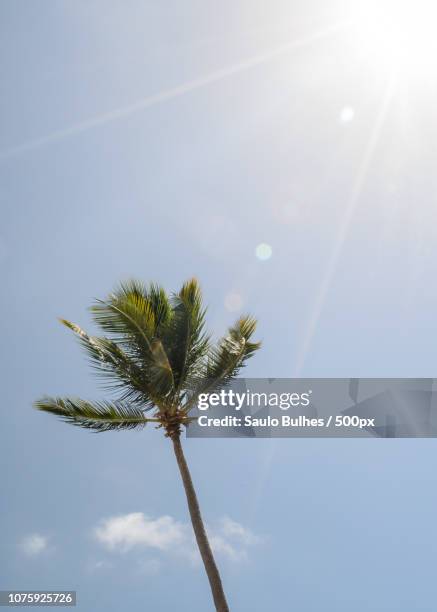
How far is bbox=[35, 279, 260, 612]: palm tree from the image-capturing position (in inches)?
522

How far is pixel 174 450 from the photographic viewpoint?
531 inches

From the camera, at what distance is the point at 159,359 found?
1325 centimetres

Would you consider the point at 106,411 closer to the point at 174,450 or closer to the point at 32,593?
the point at 174,450

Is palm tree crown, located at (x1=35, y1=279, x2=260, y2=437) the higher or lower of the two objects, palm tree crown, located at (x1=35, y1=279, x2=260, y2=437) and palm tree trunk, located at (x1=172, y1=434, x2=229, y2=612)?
the higher

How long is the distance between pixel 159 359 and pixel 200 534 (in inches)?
171

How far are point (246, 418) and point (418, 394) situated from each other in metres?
6.37

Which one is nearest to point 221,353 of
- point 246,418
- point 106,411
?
point 246,418

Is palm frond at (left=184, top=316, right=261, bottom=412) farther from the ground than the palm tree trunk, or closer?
farther from the ground

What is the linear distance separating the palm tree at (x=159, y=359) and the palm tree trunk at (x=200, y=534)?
0.03 m

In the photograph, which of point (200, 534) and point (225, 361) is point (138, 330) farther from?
point (200, 534)

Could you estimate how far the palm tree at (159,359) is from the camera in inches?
522

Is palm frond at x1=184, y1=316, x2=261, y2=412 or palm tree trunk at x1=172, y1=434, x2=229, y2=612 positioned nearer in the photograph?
palm tree trunk at x1=172, y1=434, x2=229, y2=612

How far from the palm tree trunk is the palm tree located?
0.08 feet

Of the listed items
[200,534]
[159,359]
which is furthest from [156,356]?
[200,534]
